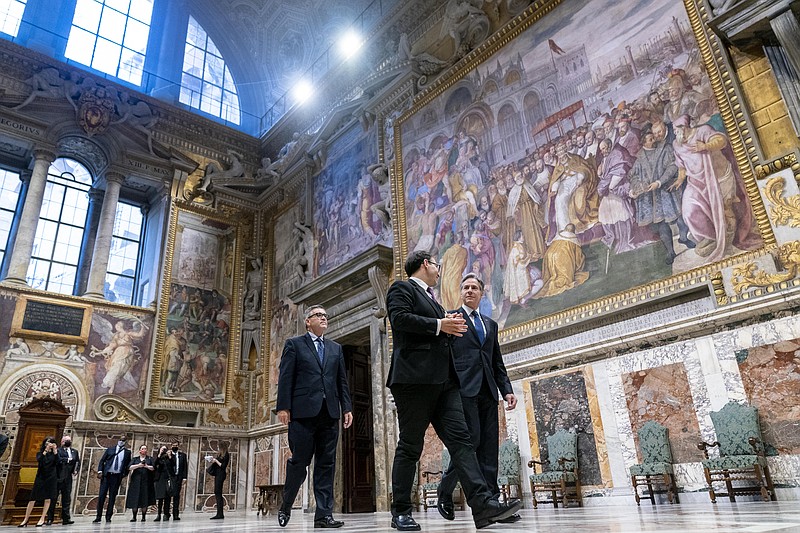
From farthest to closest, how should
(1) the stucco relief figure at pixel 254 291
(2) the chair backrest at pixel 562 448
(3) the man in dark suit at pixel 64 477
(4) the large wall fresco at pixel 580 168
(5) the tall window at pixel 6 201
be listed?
(1) the stucco relief figure at pixel 254 291, (5) the tall window at pixel 6 201, (3) the man in dark suit at pixel 64 477, (2) the chair backrest at pixel 562 448, (4) the large wall fresco at pixel 580 168

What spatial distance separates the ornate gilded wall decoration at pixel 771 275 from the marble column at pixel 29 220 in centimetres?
1219

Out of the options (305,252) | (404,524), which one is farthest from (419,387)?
(305,252)

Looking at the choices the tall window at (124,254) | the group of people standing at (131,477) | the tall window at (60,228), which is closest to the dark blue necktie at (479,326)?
the group of people standing at (131,477)

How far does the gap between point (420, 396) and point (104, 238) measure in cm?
1188

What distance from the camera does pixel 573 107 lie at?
25.7 ft

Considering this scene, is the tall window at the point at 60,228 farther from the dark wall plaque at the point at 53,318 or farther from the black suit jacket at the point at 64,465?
the black suit jacket at the point at 64,465

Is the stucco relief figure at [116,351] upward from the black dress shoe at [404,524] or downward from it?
upward

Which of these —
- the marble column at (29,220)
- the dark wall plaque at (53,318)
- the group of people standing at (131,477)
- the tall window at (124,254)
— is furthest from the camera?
the tall window at (124,254)

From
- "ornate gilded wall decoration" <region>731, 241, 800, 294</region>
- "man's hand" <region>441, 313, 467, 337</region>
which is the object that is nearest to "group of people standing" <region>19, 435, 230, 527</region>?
"man's hand" <region>441, 313, 467, 337</region>

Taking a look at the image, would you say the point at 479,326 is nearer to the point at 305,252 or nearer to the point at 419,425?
the point at 419,425

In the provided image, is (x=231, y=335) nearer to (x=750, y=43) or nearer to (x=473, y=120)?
(x=473, y=120)

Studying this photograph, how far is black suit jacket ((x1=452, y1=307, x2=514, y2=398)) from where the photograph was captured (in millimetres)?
3740

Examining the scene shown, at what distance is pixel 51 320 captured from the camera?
37.5 ft

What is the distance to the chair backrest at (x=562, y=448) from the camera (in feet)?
21.1
